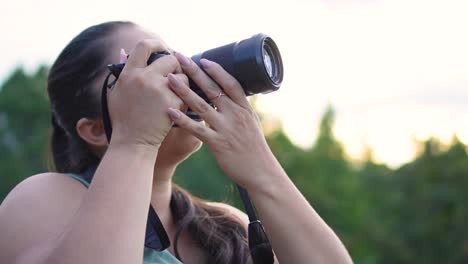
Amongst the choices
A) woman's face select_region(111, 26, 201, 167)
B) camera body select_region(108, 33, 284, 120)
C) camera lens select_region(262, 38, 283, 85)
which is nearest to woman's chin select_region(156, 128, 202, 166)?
woman's face select_region(111, 26, 201, 167)

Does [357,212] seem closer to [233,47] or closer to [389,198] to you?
[389,198]

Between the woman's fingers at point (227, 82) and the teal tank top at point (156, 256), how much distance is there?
575 millimetres

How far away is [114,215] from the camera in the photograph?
161 centimetres

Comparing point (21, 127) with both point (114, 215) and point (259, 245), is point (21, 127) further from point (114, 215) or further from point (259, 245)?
point (114, 215)

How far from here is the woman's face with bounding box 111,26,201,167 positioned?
211 centimetres

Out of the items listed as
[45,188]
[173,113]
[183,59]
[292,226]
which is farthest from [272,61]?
[45,188]

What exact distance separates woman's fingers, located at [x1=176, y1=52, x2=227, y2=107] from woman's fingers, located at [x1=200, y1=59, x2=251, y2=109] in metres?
0.02

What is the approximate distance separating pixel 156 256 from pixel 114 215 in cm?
42

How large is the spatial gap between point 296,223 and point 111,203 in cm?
59

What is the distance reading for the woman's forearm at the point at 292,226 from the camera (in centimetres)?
186

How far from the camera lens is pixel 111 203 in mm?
1620

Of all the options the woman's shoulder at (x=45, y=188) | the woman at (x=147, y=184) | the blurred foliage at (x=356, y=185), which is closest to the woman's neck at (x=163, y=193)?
the woman at (x=147, y=184)

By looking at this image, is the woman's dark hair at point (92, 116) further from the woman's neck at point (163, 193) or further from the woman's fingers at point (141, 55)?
the woman's fingers at point (141, 55)

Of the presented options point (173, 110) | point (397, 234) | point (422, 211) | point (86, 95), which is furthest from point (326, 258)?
point (397, 234)
